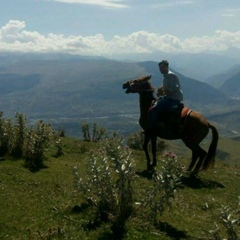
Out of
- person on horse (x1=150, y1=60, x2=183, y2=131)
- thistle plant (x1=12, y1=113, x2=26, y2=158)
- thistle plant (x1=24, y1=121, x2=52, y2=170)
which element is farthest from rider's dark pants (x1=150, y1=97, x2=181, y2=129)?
thistle plant (x1=12, y1=113, x2=26, y2=158)

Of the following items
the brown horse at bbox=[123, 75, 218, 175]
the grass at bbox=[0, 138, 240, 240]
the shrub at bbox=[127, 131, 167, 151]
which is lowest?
the shrub at bbox=[127, 131, 167, 151]

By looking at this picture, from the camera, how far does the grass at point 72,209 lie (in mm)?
11164

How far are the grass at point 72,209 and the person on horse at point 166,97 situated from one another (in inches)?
113

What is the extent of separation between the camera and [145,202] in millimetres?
11680

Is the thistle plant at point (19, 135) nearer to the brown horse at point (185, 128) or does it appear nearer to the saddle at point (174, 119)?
the brown horse at point (185, 128)

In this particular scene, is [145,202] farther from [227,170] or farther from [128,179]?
[227,170]

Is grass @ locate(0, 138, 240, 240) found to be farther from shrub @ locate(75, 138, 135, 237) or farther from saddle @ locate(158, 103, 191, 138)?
saddle @ locate(158, 103, 191, 138)

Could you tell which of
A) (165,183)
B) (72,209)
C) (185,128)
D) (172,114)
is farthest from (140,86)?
(165,183)

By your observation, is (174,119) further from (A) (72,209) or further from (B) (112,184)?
(B) (112,184)

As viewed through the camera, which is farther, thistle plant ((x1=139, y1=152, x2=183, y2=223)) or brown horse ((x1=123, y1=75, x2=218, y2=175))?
brown horse ((x1=123, y1=75, x2=218, y2=175))

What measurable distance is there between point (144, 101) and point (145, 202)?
32.9 ft

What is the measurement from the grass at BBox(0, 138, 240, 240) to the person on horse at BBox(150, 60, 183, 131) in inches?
113

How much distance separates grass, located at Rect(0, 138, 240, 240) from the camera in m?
11.2

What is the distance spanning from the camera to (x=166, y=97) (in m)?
19.5
